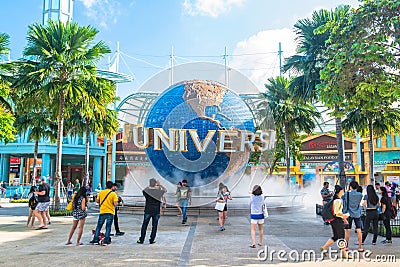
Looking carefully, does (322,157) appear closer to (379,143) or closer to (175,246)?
(379,143)

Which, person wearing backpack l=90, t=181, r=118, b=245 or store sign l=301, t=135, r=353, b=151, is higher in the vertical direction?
store sign l=301, t=135, r=353, b=151

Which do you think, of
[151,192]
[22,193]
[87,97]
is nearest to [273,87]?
[87,97]

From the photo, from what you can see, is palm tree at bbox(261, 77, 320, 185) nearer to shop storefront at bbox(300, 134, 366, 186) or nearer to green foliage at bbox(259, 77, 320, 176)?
green foliage at bbox(259, 77, 320, 176)

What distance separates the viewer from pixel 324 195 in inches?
490

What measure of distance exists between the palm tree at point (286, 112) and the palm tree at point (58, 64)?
1240 centimetres

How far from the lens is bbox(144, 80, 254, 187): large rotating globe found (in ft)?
46.1

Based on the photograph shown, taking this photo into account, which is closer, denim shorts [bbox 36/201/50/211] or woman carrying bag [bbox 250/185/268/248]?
woman carrying bag [bbox 250/185/268/248]

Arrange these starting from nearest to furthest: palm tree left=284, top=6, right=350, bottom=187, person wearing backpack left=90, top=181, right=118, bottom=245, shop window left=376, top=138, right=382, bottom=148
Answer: person wearing backpack left=90, top=181, right=118, bottom=245 → palm tree left=284, top=6, right=350, bottom=187 → shop window left=376, top=138, right=382, bottom=148

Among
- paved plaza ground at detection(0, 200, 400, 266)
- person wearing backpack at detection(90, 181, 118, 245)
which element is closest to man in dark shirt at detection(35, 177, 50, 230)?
paved plaza ground at detection(0, 200, 400, 266)

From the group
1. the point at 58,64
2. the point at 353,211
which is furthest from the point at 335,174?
the point at 58,64

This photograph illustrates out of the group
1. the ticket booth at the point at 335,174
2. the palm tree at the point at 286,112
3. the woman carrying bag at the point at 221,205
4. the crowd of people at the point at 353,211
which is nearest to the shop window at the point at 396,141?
the ticket booth at the point at 335,174

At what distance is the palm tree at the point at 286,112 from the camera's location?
888 inches

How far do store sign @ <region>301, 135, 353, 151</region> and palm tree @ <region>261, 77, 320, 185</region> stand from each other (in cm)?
2013

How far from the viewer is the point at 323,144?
4303 centimetres
